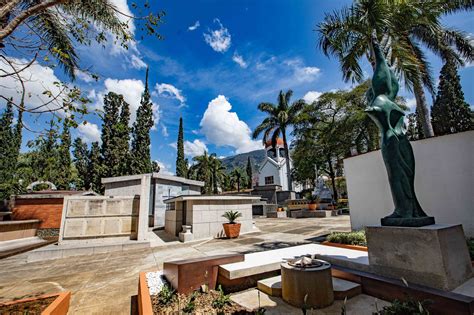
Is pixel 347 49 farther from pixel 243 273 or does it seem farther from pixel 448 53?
pixel 243 273

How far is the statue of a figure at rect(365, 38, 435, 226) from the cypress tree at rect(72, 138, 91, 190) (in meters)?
29.4

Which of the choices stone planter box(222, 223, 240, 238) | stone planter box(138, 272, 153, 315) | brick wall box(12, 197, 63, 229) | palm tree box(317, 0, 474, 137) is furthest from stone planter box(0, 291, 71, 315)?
brick wall box(12, 197, 63, 229)

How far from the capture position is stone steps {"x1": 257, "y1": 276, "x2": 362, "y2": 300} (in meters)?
3.21

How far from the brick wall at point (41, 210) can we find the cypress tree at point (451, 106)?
3555 centimetres

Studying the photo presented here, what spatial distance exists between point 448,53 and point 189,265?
1458 cm

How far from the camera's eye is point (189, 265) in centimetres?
359

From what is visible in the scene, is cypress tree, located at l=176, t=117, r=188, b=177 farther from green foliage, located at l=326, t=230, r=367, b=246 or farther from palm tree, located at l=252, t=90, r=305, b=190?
green foliage, located at l=326, t=230, r=367, b=246

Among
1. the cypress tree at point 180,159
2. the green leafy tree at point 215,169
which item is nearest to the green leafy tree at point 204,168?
the green leafy tree at point 215,169

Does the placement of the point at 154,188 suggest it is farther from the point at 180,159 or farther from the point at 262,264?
the point at 180,159

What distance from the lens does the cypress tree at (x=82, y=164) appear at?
26159mm

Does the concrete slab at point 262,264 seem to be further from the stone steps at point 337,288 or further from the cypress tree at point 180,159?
the cypress tree at point 180,159

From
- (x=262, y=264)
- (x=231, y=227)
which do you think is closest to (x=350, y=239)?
(x=262, y=264)

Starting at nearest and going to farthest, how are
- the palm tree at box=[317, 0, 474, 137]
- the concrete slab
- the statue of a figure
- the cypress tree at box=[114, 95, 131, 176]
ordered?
the statue of a figure, the concrete slab, the palm tree at box=[317, 0, 474, 137], the cypress tree at box=[114, 95, 131, 176]

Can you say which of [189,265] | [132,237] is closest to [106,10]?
[189,265]
